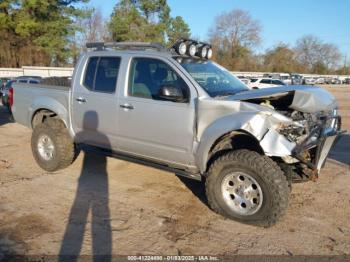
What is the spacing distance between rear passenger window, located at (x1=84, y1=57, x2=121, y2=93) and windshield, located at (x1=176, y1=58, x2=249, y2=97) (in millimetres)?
1066

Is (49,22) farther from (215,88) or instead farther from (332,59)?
(332,59)

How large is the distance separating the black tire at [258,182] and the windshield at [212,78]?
0.88 meters

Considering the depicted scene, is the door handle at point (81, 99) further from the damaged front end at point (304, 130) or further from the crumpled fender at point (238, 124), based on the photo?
the damaged front end at point (304, 130)

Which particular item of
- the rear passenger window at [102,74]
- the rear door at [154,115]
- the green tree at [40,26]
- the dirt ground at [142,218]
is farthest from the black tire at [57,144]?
the green tree at [40,26]

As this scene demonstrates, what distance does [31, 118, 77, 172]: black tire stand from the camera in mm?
6285

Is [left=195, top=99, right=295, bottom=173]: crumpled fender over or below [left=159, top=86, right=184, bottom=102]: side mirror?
below

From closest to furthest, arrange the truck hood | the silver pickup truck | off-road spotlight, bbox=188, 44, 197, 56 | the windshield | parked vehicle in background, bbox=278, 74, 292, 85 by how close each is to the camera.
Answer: the silver pickup truck < the truck hood < the windshield < off-road spotlight, bbox=188, 44, 197, 56 < parked vehicle in background, bbox=278, 74, 292, 85

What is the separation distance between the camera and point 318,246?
12.9 ft

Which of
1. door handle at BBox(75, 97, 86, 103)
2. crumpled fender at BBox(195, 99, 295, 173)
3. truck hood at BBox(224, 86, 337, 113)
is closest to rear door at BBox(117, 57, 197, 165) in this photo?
crumpled fender at BBox(195, 99, 295, 173)

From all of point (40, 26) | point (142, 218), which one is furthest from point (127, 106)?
point (40, 26)

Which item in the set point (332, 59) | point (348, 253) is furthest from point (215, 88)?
point (332, 59)

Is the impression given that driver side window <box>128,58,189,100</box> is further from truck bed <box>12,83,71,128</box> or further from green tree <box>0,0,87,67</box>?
green tree <box>0,0,87,67</box>

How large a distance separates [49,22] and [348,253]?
43.3 metres

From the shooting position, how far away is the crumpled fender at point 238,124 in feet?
13.6
